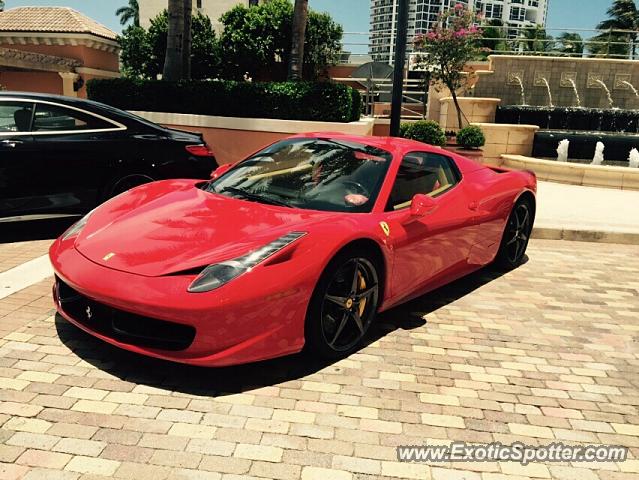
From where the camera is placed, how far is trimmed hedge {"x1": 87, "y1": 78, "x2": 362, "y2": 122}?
1086 centimetres

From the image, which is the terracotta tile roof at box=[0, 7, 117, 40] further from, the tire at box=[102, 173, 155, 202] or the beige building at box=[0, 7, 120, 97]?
the tire at box=[102, 173, 155, 202]

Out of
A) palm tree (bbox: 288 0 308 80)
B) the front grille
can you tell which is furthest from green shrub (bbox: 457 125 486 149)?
the front grille

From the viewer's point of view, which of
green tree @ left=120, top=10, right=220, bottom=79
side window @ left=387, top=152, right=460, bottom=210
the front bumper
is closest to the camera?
the front bumper

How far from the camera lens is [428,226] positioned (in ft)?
13.9

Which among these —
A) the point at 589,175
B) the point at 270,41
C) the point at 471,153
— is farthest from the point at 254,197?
the point at 270,41

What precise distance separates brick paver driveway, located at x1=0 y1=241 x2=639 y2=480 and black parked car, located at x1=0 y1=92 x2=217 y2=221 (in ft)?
5.73

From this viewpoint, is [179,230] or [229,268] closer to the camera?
[229,268]

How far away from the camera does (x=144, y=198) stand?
416 cm

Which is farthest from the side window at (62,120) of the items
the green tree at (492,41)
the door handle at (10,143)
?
the green tree at (492,41)

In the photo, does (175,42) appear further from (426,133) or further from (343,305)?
(343,305)

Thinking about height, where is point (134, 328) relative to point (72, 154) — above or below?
below

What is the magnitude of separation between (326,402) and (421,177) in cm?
213

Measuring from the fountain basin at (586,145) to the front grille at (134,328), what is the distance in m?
14.6

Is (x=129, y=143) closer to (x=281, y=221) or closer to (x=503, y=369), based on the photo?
(x=281, y=221)
